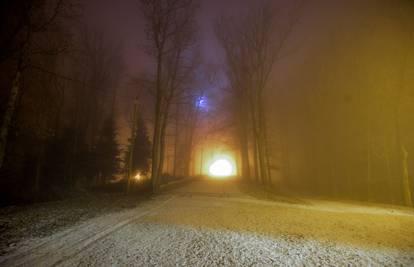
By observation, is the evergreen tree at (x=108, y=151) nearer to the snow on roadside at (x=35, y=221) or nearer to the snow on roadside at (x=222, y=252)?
the snow on roadside at (x=35, y=221)

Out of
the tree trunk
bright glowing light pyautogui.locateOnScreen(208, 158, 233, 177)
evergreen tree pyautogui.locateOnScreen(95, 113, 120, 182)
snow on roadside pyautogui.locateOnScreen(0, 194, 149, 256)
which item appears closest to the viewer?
snow on roadside pyautogui.locateOnScreen(0, 194, 149, 256)

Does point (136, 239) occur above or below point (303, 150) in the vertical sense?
below

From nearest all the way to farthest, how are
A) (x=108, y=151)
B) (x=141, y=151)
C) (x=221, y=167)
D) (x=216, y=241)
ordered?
(x=216, y=241) → (x=108, y=151) → (x=141, y=151) → (x=221, y=167)

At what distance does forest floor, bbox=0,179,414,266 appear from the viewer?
349 centimetres

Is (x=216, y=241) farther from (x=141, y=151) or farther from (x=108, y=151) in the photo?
(x=141, y=151)

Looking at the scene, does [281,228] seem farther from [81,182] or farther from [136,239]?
[81,182]

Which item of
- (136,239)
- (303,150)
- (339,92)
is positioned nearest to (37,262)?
(136,239)

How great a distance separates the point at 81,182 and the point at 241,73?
21.5 metres

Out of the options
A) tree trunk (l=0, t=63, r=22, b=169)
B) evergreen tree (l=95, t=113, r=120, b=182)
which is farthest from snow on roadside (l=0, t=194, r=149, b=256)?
evergreen tree (l=95, t=113, r=120, b=182)

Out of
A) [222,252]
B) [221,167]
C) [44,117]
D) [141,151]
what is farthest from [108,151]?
[221,167]

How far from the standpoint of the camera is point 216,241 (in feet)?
14.2

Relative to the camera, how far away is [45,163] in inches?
666

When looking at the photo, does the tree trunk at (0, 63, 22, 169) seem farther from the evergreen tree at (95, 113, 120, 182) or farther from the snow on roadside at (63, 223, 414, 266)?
the evergreen tree at (95, 113, 120, 182)

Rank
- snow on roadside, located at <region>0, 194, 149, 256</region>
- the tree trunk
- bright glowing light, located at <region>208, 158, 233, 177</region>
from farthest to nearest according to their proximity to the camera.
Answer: bright glowing light, located at <region>208, 158, 233, 177</region>
the tree trunk
snow on roadside, located at <region>0, 194, 149, 256</region>
